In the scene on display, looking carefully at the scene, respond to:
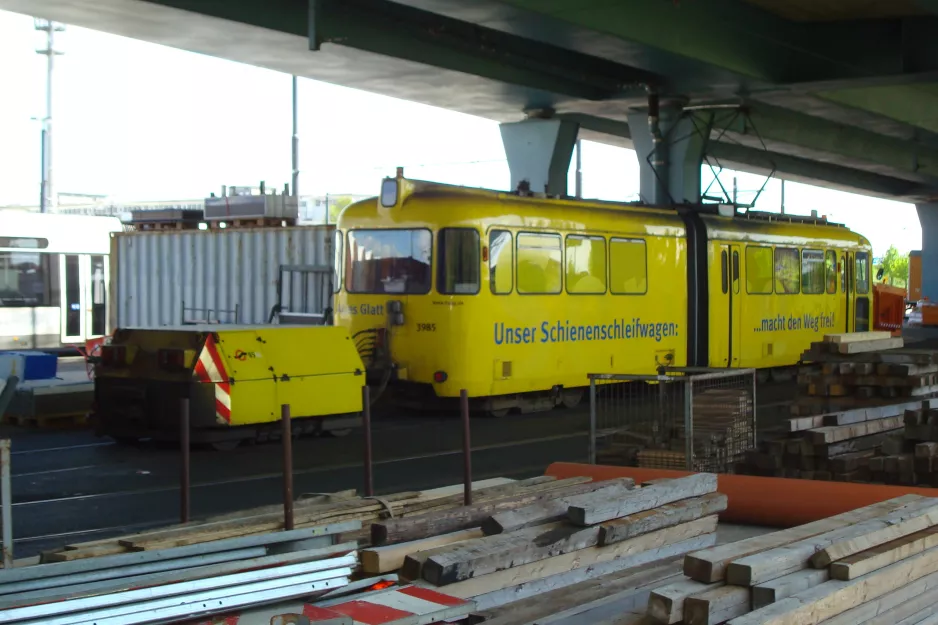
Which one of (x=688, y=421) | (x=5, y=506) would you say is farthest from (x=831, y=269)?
(x=5, y=506)

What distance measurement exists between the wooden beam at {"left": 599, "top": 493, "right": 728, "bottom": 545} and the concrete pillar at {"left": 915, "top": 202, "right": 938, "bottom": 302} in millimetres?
52286

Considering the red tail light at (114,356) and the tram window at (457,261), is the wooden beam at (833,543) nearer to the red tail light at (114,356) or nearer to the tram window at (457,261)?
the tram window at (457,261)

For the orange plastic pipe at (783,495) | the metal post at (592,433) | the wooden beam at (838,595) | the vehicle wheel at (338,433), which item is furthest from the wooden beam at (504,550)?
the vehicle wheel at (338,433)

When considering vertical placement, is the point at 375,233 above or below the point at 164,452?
above

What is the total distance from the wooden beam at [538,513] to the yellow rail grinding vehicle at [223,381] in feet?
21.8

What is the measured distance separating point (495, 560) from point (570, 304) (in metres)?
11.9

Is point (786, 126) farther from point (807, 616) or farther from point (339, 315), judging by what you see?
point (807, 616)

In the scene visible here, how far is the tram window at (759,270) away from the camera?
21453 mm

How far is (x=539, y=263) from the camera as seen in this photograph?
56.9 feet

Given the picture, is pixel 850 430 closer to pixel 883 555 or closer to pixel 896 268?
pixel 883 555

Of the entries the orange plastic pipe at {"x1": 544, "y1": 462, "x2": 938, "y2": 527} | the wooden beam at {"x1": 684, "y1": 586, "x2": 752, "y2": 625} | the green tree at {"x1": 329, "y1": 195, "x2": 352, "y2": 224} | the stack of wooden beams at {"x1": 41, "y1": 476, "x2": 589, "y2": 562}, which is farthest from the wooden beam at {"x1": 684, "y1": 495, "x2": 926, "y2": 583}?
the green tree at {"x1": 329, "y1": 195, "x2": 352, "y2": 224}

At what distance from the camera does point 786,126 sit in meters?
35.2

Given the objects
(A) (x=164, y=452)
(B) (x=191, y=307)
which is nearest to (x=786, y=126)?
(B) (x=191, y=307)

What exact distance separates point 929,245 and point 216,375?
167 ft
